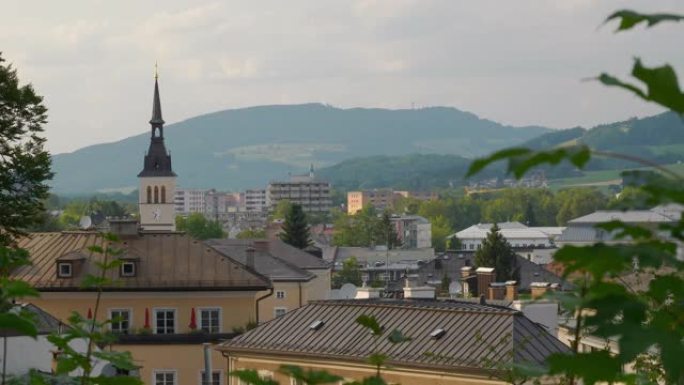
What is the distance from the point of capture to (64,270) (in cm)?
4747

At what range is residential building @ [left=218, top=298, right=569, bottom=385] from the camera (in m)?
31.5

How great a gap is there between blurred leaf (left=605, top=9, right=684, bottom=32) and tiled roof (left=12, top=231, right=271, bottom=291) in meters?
43.5

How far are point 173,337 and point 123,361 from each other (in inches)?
1623

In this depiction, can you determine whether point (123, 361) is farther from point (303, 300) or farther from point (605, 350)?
point (303, 300)

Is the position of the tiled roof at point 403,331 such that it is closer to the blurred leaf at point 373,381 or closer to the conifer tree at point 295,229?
the blurred leaf at point 373,381

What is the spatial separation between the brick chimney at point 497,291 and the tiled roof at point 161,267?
20473 mm

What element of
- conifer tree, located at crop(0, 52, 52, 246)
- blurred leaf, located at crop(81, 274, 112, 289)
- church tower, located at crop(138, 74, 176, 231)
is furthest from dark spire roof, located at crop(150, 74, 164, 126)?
blurred leaf, located at crop(81, 274, 112, 289)

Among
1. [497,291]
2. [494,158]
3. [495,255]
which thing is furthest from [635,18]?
[495,255]

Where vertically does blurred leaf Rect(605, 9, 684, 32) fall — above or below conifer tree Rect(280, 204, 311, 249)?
above

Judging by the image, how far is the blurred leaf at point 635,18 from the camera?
143 inches

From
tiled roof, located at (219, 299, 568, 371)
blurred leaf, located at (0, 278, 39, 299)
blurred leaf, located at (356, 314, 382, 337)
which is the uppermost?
blurred leaf, located at (0, 278, 39, 299)

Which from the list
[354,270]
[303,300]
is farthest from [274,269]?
[354,270]

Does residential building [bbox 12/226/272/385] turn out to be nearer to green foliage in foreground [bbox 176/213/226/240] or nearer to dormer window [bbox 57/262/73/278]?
dormer window [bbox 57/262/73/278]

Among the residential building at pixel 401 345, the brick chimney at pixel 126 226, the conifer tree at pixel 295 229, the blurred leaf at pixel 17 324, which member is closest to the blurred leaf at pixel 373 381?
the blurred leaf at pixel 17 324
